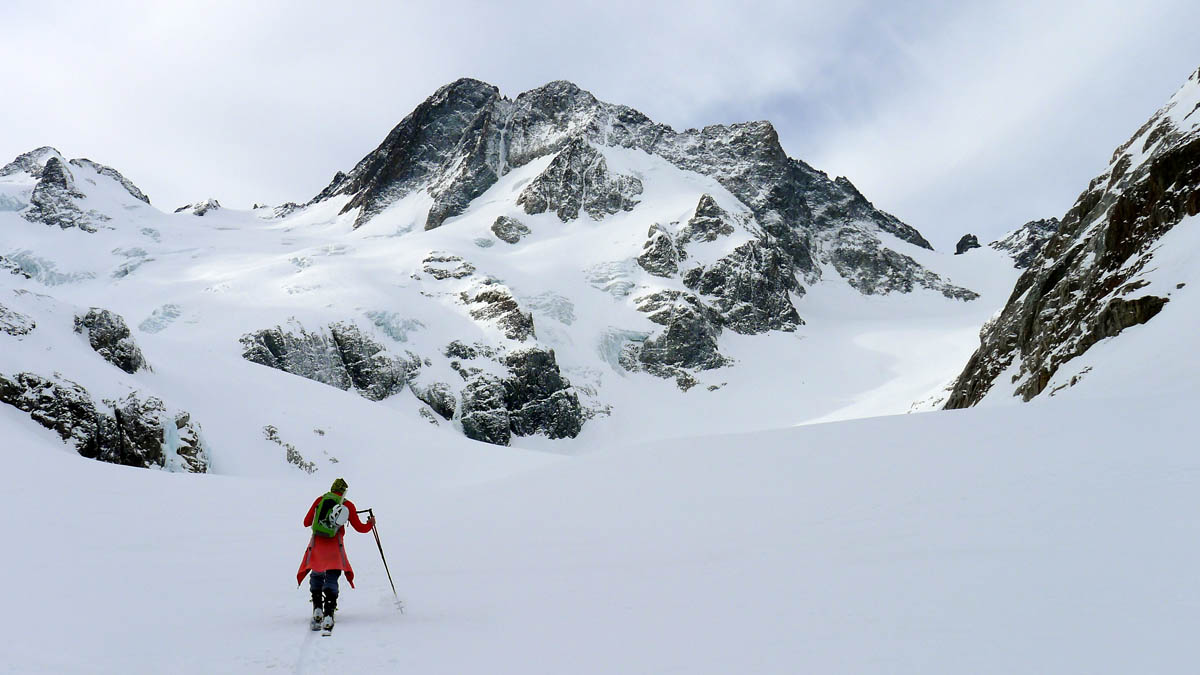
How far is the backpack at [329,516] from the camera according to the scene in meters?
9.11

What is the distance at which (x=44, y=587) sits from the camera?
8.56 m

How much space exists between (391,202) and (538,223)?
41176 mm

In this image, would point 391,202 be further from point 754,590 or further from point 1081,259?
point 754,590

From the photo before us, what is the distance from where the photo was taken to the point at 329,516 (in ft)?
30.1

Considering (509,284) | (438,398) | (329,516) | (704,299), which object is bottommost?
(329,516)

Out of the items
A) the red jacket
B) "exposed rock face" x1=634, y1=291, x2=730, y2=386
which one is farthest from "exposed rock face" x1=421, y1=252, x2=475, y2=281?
the red jacket

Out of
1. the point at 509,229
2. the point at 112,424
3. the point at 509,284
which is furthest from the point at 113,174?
the point at 112,424

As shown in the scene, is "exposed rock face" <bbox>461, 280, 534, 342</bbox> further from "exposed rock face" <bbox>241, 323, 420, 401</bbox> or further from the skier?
the skier

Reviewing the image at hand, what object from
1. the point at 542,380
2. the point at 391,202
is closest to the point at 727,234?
the point at 542,380

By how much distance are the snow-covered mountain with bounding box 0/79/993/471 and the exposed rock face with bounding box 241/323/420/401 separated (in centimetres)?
24

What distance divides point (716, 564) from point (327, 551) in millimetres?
5425

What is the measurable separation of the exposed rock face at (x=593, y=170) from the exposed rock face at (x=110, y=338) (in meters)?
85.4

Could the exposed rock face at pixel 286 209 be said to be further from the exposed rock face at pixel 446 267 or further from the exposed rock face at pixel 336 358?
the exposed rock face at pixel 336 358

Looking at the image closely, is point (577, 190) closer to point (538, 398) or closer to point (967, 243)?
point (538, 398)
